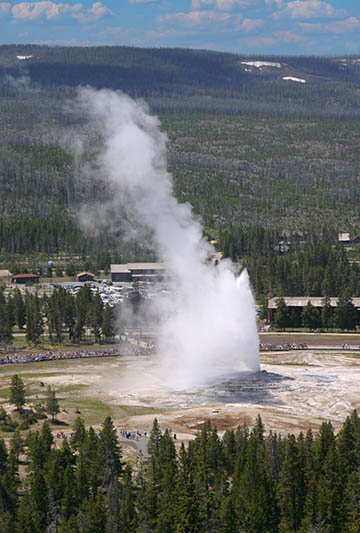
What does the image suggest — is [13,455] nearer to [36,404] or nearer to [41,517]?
[41,517]

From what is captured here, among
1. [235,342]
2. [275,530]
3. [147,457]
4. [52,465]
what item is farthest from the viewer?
[235,342]

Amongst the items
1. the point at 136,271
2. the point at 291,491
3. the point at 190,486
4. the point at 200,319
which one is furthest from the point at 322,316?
the point at 190,486

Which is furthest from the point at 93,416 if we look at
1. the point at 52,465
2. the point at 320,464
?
the point at 320,464

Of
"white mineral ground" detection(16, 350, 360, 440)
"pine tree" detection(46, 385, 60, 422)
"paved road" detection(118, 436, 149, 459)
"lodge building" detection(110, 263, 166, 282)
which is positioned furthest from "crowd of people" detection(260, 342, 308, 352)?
"lodge building" detection(110, 263, 166, 282)

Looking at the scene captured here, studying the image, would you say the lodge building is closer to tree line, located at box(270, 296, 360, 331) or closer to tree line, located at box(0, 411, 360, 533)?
tree line, located at box(270, 296, 360, 331)

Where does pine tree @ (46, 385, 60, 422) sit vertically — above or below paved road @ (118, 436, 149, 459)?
above

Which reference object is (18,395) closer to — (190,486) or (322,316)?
(190,486)

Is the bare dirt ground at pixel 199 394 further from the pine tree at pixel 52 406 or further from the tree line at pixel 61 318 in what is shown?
the tree line at pixel 61 318
